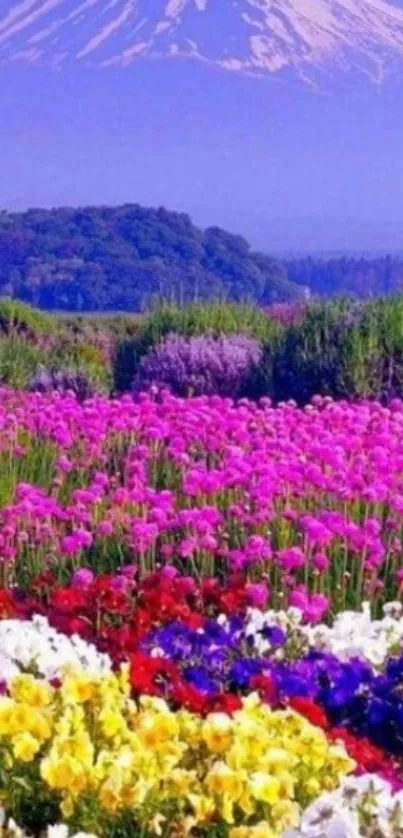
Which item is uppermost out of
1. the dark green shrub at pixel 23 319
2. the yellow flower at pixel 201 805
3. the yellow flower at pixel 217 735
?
the yellow flower at pixel 217 735

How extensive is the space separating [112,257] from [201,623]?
58.5 m

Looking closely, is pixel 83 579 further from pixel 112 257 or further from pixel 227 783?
pixel 112 257

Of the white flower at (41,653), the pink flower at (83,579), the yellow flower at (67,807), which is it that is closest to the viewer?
the yellow flower at (67,807)

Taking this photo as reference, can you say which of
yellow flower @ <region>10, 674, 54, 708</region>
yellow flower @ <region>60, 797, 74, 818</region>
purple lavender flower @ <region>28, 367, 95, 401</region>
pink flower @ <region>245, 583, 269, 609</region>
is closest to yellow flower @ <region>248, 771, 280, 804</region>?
yellow flower @ <region>60, 797, 74, 818</region>

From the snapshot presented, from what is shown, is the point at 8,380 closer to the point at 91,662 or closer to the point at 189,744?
the point at 91,662

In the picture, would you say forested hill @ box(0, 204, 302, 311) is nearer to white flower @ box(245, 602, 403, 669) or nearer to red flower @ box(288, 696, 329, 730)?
white flower @ box(245, 602, 403, 669)

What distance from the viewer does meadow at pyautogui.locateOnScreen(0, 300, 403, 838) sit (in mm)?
4004

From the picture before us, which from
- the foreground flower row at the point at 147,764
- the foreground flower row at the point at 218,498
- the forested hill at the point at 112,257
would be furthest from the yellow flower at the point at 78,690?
the forested hill at the point at 112,257

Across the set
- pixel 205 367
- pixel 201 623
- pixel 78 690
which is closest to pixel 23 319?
pixel 205 367

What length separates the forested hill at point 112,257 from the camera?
60.3 meters

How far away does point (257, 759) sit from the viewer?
4.04 meters

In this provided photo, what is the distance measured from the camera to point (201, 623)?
626 cm

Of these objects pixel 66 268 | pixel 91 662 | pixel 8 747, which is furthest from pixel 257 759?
pixel 66 268

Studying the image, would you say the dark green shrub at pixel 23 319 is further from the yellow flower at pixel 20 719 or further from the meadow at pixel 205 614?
the yellow flower at pixel 20 719
